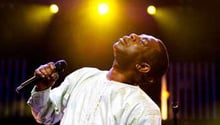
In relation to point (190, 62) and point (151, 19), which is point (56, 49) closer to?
point (151, 19)

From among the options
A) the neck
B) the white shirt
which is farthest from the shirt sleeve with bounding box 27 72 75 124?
the neck

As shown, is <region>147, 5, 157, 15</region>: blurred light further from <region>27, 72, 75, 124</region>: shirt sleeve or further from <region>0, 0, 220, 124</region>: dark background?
<region>27, 72, 75, 124</region>: shirt sleeve

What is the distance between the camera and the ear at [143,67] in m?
2.31

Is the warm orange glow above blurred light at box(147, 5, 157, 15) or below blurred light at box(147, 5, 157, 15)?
below

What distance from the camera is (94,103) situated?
7.06 feet

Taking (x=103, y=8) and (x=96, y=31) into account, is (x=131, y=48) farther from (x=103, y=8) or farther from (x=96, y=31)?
(x=96, y=31)

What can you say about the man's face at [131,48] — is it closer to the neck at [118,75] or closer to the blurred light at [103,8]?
the neck at [118,75]

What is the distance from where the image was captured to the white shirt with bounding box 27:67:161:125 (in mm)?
2084

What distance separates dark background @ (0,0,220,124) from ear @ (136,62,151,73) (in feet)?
11.2

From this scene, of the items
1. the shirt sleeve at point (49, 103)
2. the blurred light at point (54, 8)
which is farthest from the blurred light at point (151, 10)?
the shirt sleeve at point (49, 103)

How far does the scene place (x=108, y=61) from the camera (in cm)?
593

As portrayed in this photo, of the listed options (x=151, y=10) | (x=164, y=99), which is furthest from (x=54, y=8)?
(x=164, y=99)

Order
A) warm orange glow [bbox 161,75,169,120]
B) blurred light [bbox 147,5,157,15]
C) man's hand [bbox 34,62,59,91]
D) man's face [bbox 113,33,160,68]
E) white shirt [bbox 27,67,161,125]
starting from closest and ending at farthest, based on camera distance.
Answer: man's hand [bbox 34,62,59,91]
white shirt [bbox 27,67,161,125]
man's face [bbox 113,33,160,68]
warm orange glow [bbox 161,75,169,120]
blurred light [bbox 147,5,157,15]

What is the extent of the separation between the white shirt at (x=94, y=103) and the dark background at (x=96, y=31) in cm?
352
